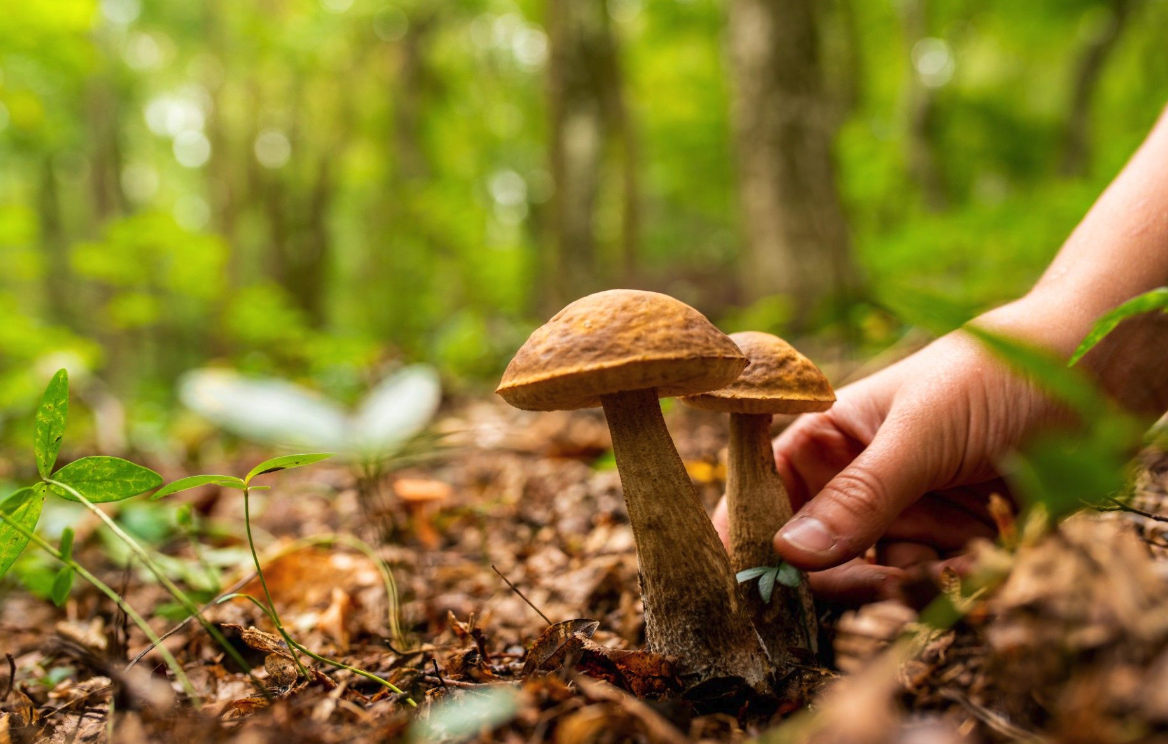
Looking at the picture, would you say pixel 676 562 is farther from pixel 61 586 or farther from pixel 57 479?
pixel 61 586

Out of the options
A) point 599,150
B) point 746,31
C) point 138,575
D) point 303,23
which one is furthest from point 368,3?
point 138,575

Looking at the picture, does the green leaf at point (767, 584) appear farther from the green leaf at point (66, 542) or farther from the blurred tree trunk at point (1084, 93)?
the blurred tree trunk at point (1084, 93)

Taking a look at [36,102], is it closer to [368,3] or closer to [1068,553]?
[368,3]

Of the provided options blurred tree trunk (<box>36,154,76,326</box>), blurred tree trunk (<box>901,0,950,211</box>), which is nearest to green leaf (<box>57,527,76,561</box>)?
blurred tree trunk (<box>901,0,950,211</box>)

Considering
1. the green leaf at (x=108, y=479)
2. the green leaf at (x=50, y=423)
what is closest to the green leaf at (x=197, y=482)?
the green leaf at (x=108, y=479)

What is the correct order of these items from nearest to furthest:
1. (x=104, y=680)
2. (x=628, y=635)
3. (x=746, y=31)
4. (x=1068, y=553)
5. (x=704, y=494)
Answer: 1. (x=1068, y=553)
2. (x=104, y=680)
3. (x=628, y=635)
4. (x=704, y=494)
5. (x=746, y=31)

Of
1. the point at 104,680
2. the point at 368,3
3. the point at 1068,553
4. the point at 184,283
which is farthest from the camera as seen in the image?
the point at 368,3
